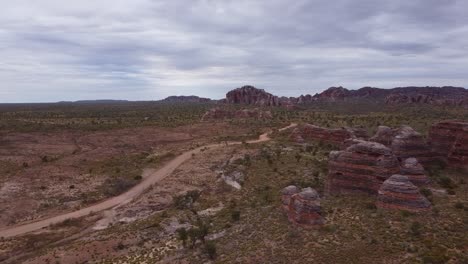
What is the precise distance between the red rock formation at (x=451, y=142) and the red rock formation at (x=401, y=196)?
53.8 feet

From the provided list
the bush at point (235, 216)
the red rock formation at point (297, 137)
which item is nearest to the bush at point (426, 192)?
the bush at point (235, 216)

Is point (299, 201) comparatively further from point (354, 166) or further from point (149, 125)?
point (149, 125)

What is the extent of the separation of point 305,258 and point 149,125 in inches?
3618

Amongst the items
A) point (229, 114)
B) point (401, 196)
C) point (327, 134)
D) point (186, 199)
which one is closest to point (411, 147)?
point (401, 196)

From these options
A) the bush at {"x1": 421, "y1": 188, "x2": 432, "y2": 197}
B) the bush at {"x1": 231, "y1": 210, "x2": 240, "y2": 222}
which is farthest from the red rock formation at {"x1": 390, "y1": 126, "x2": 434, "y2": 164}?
the bush at {"x1": 231, "y1": 210, "x2": 240, "y2": 222}

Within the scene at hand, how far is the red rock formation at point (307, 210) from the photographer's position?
31109 mm

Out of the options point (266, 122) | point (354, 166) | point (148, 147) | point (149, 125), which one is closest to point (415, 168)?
point (354, 166)

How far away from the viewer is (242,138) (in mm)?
84875

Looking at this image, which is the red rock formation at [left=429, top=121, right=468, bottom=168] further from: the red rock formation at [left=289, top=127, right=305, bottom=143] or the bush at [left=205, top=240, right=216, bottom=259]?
the bush at [left=205, top=240, right=216, bottom=259]

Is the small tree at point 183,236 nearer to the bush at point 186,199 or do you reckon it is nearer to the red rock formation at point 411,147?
the bush at point 186,199

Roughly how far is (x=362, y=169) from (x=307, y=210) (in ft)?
26.2

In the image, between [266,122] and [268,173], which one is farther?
[266,122]

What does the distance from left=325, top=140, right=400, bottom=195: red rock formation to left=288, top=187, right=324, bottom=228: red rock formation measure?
6580 millimetres

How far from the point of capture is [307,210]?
31.5 meters
